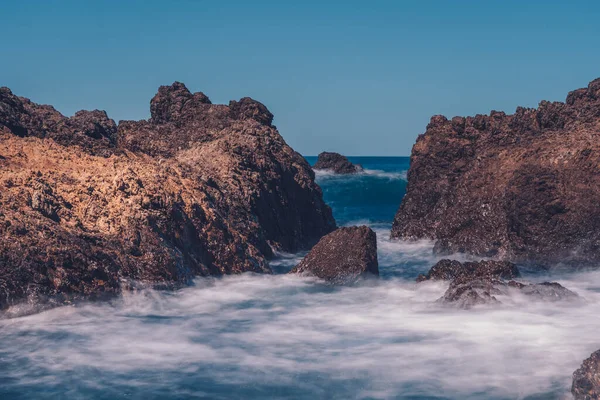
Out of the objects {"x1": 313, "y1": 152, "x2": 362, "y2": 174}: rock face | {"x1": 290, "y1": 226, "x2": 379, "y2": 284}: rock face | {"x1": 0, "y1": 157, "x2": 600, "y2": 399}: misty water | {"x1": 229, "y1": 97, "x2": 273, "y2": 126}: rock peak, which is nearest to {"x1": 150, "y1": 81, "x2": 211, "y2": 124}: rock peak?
{"x1": 229, "y1": 97, "x2": 273, "y2": 126}: rock peak

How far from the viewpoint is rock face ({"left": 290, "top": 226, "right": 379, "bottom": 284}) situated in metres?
12.4

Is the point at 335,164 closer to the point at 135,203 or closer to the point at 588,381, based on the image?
the point at 135,203

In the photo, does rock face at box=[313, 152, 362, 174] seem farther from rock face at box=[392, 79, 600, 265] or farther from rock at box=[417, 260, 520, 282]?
rock at box=[417, 260, 520, 282]

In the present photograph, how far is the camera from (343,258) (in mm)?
12609

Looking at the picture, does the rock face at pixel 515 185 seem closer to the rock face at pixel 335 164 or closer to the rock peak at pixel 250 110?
the rock peak at pixel 250 110

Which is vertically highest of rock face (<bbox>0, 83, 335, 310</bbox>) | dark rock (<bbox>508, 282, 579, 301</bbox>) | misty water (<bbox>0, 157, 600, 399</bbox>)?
rock face (<bbox>0, 83, 335, 310</bbox>)

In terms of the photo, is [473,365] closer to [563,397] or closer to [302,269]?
[563,397]

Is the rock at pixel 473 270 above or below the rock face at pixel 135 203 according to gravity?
below

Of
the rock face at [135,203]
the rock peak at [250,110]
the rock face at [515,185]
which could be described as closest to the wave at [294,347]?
the rock face at [135,203]

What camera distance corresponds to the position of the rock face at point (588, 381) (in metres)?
6.04

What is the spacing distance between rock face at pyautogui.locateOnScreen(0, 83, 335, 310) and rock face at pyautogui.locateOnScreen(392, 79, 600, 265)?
A: 12.5ft

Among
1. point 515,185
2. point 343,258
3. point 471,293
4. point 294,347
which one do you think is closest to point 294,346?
point 294,347

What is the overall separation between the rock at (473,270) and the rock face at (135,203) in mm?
3445

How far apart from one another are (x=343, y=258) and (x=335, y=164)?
50364mm
